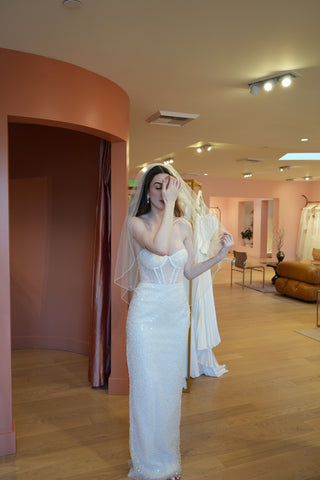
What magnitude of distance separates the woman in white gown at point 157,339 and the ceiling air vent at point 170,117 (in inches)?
60.6

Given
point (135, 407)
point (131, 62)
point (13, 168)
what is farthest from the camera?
point (13, 168)

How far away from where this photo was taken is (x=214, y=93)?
10.6ft

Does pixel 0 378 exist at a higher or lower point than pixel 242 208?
lower

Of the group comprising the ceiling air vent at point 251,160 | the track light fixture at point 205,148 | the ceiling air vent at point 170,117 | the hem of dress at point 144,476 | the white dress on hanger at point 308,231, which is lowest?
the hem of dress at point 144,476

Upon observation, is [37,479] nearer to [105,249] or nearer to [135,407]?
[135,407]

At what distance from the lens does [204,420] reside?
311 centimetres

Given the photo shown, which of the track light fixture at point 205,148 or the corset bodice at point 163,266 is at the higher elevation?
the track light fixture at point 205,148

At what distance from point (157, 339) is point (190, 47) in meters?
1.83

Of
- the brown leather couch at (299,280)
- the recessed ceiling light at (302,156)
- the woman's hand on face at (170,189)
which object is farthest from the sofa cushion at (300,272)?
the woman's hand on face at (170,189)

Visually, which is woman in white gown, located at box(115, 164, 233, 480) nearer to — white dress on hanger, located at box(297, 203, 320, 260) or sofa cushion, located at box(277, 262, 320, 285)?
sofa cushion, located at box(277, 262, 320, 285)

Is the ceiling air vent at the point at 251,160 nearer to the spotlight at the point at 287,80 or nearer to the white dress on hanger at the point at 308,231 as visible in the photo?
the white dress on hanger at the point at 308,231

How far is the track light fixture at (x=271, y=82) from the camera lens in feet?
9.09

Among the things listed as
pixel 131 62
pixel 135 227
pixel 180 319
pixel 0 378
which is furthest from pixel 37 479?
pixel 131 62

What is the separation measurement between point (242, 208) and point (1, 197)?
1390 centimetres
